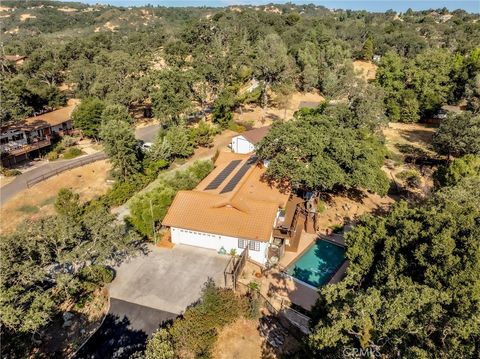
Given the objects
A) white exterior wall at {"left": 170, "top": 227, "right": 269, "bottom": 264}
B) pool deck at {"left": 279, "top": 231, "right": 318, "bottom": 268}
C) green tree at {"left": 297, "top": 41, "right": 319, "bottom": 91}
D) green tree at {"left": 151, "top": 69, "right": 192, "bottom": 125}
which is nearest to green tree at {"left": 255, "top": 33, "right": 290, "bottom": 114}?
green tree at {"left": 297, "top": 41, "right": 319, "bottom": 91}

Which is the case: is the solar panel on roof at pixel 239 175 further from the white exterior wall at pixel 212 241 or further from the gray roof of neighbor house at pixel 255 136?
the gray roof of neighbor house at pixel 255 136

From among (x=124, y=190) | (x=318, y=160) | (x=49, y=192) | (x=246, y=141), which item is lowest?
(x=49, y=192)

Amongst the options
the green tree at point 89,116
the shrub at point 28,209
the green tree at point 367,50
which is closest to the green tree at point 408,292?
the shrub at point 28,209

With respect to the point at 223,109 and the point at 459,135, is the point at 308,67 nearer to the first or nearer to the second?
the point at 223,109

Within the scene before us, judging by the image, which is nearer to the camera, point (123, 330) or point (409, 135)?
point (123, 330)

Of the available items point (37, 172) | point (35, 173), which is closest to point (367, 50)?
point (37, 172)
